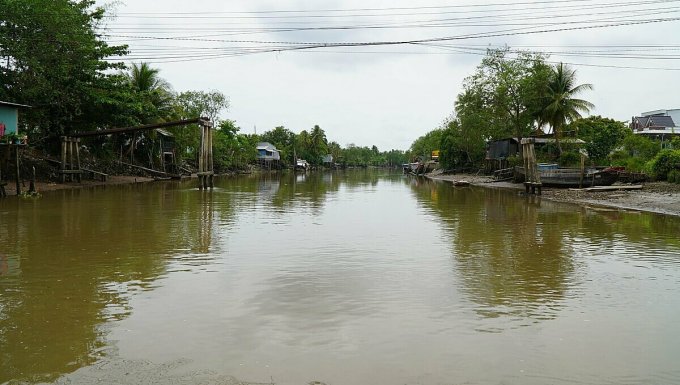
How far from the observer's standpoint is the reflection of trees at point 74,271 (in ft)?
18.4

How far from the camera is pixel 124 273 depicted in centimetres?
928

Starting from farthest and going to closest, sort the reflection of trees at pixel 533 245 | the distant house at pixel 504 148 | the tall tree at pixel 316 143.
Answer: the tall tree at pixel 316 143
the distant house at pixel 504 148
the reflection of trees at pixel 533 245

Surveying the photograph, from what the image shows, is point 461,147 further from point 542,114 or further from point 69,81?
point 69,81

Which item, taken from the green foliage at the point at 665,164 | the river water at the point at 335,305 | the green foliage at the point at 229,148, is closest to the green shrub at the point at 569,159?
the green foliage at the point at 665,164

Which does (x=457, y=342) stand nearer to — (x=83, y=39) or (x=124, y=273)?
(x=124, y=273)

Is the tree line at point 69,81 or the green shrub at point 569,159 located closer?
the tree line at point 69,81

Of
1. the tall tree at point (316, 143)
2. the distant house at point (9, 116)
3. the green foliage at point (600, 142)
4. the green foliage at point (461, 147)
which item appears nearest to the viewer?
the distant house at point (9, 116)

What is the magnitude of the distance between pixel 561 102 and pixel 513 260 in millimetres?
35428

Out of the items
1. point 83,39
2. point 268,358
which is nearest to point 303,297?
point 268,358

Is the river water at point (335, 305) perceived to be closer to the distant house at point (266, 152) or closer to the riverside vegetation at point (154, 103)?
the riverside vegetation at point (154, 103)

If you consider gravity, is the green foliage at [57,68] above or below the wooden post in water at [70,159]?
above

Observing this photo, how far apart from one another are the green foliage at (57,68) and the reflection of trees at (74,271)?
11.2 metres

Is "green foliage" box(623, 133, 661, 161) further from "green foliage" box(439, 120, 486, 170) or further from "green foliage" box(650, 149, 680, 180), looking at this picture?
"green foliage" box(439, 120, 486, 170)

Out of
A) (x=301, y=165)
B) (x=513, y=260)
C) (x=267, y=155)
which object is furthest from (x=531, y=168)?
(x=301, y=165)
